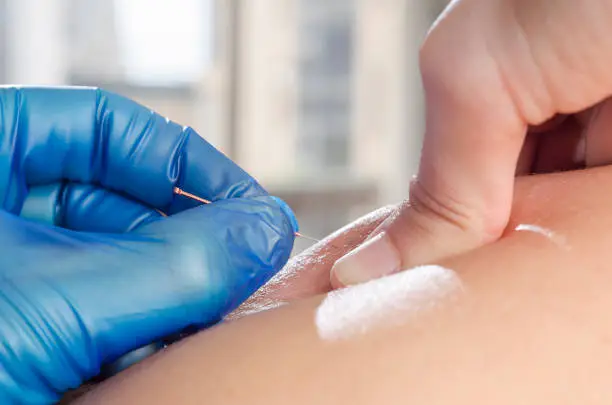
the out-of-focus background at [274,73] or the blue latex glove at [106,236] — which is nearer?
the blue latex glove at [106,236]

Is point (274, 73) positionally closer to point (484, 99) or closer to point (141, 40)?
point (141, 40)

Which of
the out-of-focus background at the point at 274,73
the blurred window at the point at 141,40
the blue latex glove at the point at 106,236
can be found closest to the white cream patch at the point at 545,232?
the blue latex glove at the point at 106,236

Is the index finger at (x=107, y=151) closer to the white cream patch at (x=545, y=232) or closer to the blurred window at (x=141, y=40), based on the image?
the white cream patch at (x=545, y=232)

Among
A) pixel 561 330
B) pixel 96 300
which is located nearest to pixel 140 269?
pixel 96 300

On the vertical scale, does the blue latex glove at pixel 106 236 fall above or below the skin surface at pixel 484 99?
below

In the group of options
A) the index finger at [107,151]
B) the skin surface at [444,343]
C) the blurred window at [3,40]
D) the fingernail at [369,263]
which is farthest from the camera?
the blurred window at [3,40]

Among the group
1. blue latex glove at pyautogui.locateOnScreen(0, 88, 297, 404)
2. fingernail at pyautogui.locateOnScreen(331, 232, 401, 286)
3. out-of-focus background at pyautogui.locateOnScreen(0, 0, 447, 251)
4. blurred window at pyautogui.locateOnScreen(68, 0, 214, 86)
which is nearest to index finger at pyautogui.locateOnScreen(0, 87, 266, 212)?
blue latex glove at pyautogui.locateOnScreen(0, 88, 297, 404)
